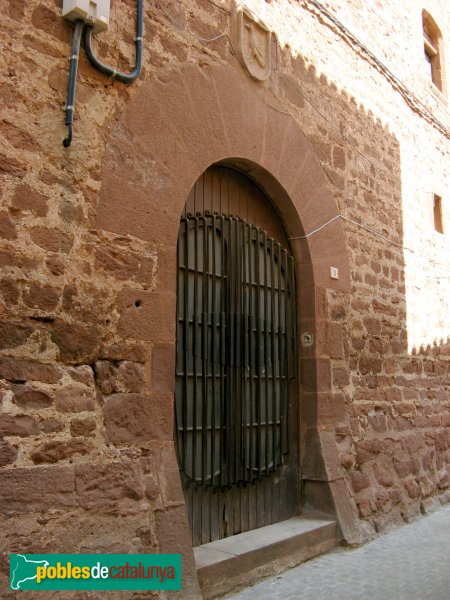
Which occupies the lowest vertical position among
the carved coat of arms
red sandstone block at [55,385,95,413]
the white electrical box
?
red sandstone block at [55,385,95,413]

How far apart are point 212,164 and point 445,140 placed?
4.94 meters

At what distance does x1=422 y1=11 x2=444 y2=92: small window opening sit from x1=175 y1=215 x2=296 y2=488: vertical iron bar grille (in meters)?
4.84

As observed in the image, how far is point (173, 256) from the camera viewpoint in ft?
11.8

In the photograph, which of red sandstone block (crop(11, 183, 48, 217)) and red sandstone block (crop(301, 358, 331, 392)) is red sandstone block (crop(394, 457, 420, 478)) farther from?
red sandstone block (crop(11, 183, 48, 217))

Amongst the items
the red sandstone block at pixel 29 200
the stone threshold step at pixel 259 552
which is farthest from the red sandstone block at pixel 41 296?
the stone threshold step at pixel 259 552

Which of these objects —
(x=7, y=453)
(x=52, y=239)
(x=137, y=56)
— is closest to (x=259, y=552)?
(x=7, y=453)

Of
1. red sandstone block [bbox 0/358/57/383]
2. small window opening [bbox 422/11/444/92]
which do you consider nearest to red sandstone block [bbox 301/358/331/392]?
red sandstone block [bbox 0/358/57/383]

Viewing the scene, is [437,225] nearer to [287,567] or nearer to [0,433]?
[287,567]

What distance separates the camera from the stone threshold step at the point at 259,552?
3469mm

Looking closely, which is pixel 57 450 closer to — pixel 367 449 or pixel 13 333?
pixel 13 333

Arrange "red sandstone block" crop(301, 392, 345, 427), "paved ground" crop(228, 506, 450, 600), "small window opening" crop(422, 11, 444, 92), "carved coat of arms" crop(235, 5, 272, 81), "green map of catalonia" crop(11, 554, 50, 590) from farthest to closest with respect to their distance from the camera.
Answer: "small window opening" crop(422, 11, 444, 92)
"red sandstone block" crop(301, 392, 345, 427)
"carved coat of arms" crop(235, 5, 272, 81)
"paved ground" crop(228, 506, 450, 600)
"green map of catalonia" crop(11, 554, 50, 590)

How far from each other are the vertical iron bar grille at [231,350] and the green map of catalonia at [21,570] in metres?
1.26

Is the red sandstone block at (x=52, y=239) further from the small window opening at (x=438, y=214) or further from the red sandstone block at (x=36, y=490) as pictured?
the small window opening at (x=438, y=214)

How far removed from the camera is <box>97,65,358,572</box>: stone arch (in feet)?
11.2
